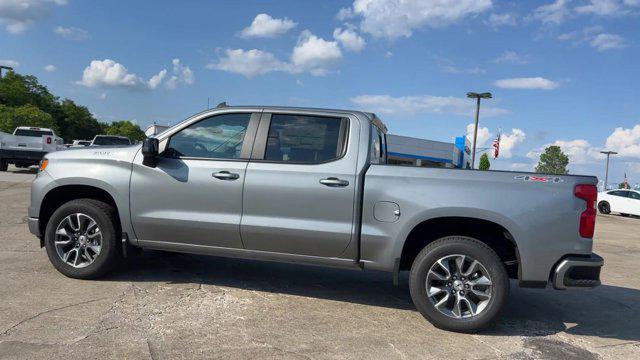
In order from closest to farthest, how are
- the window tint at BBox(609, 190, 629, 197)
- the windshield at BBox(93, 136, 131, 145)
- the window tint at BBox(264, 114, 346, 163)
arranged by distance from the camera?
the window tint at BBox(264, 114, 346, 163) < the windshield at BBox(93, 136, 131, 145) < the window tint at BBox(609, 190, 629, 197)

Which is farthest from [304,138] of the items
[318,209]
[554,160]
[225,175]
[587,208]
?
[554,160]

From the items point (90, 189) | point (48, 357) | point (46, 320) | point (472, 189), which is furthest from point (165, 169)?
point (472, 189)

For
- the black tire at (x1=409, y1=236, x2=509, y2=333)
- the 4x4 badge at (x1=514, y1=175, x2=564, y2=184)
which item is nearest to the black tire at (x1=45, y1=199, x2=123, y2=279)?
the black tire at (x1=409, y1=236, x2=509, y2=333)

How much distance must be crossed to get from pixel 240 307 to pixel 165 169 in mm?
1558

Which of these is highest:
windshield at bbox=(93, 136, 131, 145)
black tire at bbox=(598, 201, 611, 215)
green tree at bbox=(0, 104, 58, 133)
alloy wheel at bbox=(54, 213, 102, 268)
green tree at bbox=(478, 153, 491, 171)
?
green tree at bbox=(0, 104, 58, 133)

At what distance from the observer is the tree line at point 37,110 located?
64.6m

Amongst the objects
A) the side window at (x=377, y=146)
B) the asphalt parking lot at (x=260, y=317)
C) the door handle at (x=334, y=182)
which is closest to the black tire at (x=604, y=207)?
the asphalt parking lot at (x=260, y=317)

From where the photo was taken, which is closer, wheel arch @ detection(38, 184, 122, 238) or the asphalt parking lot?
the asphalt parking lot

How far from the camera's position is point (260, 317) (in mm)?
4426

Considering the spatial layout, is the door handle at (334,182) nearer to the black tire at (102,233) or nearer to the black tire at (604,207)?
the black tire at (102,233)

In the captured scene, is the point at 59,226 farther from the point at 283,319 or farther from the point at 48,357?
the point at 283,319

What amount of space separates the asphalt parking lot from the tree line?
66.4m

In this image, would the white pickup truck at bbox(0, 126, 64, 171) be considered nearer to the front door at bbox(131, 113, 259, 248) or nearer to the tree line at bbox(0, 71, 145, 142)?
the front door at bbox(131, 113, 259, 248)

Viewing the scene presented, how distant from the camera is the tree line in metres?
64.6
